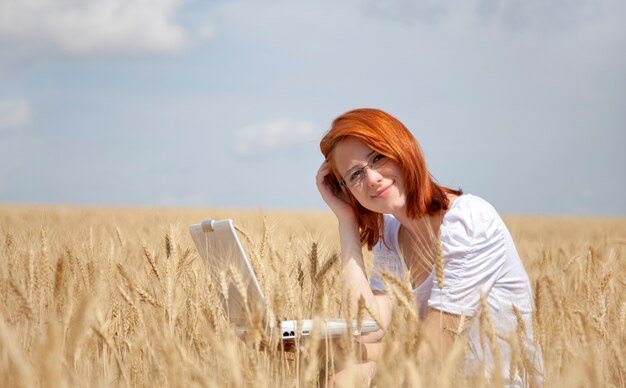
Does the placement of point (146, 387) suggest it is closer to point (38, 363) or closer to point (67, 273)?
point (38, 363)

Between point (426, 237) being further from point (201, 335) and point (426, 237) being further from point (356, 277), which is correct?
point (201, 335)

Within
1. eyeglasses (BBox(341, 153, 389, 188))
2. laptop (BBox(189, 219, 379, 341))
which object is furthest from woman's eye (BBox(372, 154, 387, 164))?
laptop (BBox(189, 219, 379, 341))

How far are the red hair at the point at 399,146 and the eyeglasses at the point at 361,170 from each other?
39 millimetres

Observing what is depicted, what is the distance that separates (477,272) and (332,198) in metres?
0.63

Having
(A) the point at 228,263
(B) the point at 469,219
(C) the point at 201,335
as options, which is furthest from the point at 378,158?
(C) the point at 201,335

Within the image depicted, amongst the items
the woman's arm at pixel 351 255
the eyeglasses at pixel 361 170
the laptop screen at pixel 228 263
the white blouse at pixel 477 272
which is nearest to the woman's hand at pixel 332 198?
the woman's arm at pixel 351 255

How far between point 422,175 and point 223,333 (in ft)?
2.58

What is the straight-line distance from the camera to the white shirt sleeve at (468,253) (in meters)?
2.02

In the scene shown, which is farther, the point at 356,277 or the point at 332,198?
the point at 332,198

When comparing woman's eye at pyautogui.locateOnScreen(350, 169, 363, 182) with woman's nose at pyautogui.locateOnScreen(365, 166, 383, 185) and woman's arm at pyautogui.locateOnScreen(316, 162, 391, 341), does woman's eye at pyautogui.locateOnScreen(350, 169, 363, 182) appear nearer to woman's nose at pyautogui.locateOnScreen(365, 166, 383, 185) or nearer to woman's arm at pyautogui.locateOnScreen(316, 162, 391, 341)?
woman's nose at pyautogui.locateOnScreen(365, 166, 383, 185)

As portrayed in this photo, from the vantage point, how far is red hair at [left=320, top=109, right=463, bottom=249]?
2.14 meters

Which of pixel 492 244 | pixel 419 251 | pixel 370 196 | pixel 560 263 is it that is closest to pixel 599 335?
pixel 492 244

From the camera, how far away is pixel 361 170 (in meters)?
2.20

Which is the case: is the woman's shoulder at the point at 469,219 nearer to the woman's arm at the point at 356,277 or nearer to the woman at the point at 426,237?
the woman at the point at 426,237
